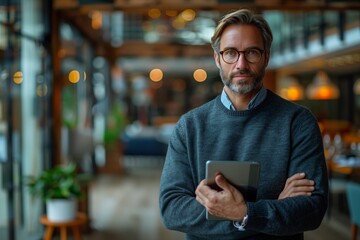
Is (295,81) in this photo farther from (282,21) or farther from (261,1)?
(261,1)

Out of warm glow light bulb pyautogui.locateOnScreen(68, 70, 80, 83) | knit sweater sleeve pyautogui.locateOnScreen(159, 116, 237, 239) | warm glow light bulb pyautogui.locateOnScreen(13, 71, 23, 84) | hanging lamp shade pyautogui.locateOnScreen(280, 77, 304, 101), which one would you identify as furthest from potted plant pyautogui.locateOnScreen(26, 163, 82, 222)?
hanging lamp shade pyautogui.locateOnScreen(280, 77, 304, 101)

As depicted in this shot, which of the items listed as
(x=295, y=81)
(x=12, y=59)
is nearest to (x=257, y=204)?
(x=12, y=59)

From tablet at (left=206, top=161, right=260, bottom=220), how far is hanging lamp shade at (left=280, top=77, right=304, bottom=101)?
1409 centimetres

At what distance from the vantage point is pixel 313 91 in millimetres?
12844

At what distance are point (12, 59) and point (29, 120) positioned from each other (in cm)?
93

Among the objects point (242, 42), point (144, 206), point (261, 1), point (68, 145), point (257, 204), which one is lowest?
point (144, 206)

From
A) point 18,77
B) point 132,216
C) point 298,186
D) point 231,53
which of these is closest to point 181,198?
point 298,186

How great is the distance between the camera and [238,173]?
1429 millimetres

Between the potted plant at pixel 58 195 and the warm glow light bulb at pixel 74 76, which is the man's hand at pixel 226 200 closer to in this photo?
the potted plant at pixel 58 195

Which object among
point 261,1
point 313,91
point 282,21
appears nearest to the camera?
point 261,1

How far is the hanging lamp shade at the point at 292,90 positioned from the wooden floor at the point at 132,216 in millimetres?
6070

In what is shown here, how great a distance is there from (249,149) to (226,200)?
21cm

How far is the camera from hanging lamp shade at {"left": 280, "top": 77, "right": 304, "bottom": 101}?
15625 millimetres

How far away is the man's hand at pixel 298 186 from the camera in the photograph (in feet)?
4.92
